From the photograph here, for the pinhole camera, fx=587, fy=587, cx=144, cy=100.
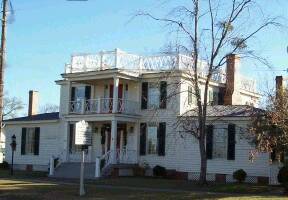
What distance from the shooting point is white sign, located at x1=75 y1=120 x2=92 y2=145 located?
914 inches

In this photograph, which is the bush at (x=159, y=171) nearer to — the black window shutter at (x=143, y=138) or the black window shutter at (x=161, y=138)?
the black window shutter at (x=161, y=138)

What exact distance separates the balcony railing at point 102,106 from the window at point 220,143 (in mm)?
6206

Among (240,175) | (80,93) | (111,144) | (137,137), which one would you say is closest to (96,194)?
(240,175)

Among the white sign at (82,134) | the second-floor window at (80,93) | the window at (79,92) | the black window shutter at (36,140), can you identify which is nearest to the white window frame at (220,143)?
the second-floor window at (80,93)

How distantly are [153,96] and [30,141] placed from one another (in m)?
11.8

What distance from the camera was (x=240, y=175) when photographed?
109ft

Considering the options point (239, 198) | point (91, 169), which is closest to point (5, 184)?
point (91, 169)

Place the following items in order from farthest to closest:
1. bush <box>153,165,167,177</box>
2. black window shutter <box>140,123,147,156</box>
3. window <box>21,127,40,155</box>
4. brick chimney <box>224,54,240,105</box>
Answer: window <box>21,127,40,155</box> < brick chimney <box>224,54,240,105</box> < black window shutter <box>140,123,147,156</box> < bush <box>153,165,167,177</box>

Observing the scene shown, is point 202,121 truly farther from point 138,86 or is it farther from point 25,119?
point 25,119

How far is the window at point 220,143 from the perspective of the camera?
1382 inches

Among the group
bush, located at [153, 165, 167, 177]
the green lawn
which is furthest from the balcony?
the green lawn

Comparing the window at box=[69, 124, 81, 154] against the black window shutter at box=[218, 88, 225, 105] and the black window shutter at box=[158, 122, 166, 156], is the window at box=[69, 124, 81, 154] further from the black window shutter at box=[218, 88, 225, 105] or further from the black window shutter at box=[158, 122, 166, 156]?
the black window shutter at box=[218, 88, 225, 105]

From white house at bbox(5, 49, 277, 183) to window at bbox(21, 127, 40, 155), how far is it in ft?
5.41

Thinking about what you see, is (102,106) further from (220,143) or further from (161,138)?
(220,143)
